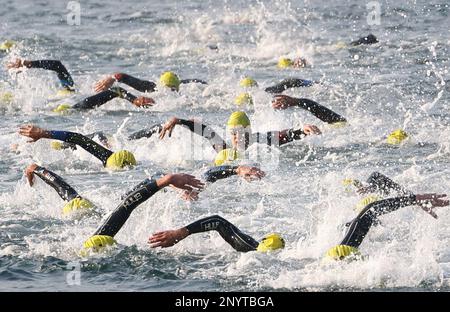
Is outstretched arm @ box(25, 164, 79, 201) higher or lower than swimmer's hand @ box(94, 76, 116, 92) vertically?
lower

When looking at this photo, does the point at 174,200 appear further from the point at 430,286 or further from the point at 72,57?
the point at 72,57

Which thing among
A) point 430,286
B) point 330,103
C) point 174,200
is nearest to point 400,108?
point 330,103

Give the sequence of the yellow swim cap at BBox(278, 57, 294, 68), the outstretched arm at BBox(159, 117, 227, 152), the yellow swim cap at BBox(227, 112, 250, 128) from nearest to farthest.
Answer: the outstretched arm at BBox(159, 117, 227, 152) < the yellow swim cap at BBox(227, 112, 250, 128) < the yellow swim cap at BBox(278, 57, 294, 68)

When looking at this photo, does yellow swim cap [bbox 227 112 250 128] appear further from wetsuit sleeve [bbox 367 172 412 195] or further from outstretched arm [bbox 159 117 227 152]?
wetsuit sleeve [bbox 367 172 412 195]

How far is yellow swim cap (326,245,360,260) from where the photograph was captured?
13141mm

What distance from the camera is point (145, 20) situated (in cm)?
3938

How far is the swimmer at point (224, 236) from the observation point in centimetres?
1288

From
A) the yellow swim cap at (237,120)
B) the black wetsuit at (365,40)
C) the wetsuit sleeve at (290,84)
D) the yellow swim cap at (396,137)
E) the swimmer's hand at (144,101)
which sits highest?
the black wetsuit at (365,40)

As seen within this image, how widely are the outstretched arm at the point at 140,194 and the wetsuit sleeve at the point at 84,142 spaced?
2.41 m

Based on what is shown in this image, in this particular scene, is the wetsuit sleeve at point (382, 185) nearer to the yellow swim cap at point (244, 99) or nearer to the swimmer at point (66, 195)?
A: the swimmer at point (66, 195)

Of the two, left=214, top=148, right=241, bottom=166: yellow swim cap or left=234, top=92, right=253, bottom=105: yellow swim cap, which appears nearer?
left=214, top=148, right=241, bottom=166: yellow swim cap

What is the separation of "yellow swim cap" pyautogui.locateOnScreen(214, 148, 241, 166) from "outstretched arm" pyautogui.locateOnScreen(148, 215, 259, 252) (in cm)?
415

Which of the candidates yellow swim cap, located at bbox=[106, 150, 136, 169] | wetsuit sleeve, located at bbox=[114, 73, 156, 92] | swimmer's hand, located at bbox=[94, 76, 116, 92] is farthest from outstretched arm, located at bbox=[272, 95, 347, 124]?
wetsuit sleeve, located at bbox=[114, 73, 156, 92]

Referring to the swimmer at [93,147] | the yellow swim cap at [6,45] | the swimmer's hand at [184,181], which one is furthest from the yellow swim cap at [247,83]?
the swimmer's hand at [184,181]
